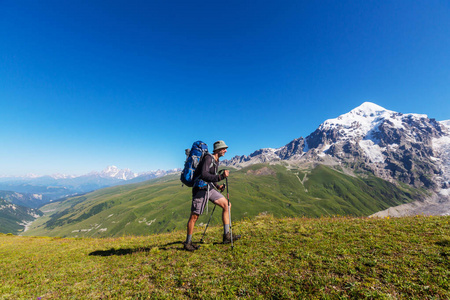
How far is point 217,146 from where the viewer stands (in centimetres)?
1006

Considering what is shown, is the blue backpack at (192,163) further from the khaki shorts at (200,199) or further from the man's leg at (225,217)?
the man's leg at (225,217)

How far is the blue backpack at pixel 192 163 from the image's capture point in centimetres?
930

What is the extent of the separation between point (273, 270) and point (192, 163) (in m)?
5.71

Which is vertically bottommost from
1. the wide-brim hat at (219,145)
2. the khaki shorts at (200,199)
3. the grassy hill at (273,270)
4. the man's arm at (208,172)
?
the grassy hill at (273,270)

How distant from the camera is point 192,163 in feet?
30.5

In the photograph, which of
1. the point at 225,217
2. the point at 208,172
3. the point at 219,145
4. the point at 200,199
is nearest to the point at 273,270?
the point at 225,217

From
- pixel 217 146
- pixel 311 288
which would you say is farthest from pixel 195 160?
pixel 311 288

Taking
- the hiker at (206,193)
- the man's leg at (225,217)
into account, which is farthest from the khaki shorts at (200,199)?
the man's leg at (225,217)

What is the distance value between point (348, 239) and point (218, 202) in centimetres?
633

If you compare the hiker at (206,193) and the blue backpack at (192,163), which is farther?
the blue backpack at (192,163)

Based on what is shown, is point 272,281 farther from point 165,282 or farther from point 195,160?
point 195,160

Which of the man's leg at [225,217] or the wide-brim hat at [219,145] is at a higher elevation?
the wide-brim hat at [219,145]

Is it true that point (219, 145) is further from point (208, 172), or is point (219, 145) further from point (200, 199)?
point (200, 199)

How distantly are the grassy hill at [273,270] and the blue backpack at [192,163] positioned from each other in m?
3.39
